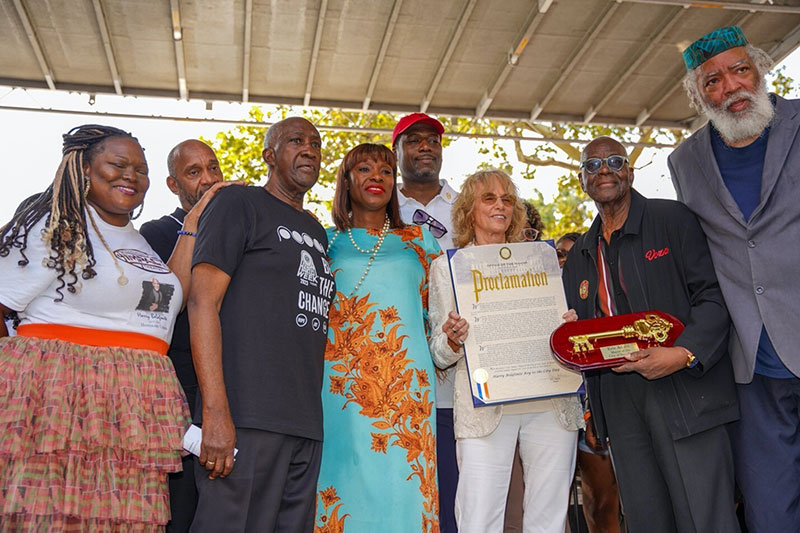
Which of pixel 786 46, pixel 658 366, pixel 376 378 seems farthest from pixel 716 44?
pixel 786 46

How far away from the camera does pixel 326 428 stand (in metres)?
3.70

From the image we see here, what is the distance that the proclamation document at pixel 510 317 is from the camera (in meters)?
3.79

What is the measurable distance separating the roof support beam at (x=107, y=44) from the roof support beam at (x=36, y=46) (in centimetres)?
60

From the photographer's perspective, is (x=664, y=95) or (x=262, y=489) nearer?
(x=262, y=489)

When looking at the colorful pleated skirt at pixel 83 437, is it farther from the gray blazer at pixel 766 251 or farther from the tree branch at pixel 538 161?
the tree branch at pixel 538 161

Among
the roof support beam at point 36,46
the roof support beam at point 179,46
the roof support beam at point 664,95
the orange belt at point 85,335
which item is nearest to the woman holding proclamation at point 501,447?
the orange belt at point 85,335

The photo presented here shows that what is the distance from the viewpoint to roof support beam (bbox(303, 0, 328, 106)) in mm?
6781

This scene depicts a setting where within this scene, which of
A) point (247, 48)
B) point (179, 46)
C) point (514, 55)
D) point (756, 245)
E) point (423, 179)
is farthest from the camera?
point (514, 55)

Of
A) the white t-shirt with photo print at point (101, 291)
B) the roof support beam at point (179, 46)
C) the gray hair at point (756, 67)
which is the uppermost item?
the roof support beam at point (179, 46)

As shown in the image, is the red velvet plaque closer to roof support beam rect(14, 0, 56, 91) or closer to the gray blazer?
the gray blazer

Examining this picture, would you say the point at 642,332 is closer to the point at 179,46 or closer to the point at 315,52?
the point at 315,52

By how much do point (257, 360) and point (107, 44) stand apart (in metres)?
5.02

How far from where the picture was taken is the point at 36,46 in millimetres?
6844

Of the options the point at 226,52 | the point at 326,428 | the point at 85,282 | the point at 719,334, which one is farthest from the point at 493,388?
the point at 226,52
